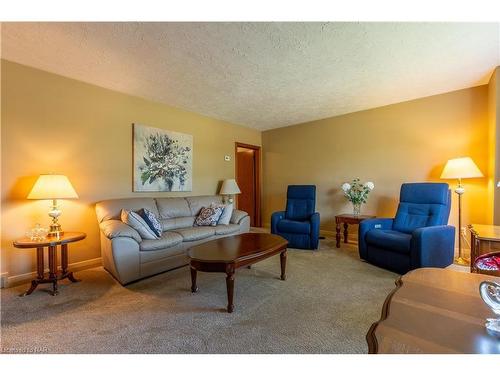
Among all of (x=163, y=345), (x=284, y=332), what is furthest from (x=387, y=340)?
(x=163, y=345)

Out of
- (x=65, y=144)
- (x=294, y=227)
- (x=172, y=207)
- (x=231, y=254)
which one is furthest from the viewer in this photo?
(x=294, y=227)

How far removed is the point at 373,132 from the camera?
4207 mm

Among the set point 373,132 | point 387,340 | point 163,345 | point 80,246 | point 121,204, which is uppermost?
point 373,132

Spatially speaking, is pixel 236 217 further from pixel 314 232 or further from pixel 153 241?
pixel 153 241

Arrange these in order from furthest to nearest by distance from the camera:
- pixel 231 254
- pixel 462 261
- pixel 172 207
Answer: pixel 172 207
pixel 462 261
pixel 231 254

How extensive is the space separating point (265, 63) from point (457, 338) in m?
2.68

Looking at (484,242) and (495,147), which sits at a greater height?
(495,147)

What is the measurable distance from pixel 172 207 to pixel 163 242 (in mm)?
947

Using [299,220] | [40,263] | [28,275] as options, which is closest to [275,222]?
→ [299,220]

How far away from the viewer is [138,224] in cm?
275

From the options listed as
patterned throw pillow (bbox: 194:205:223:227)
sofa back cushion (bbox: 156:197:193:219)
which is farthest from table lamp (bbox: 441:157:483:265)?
sofa back cushion (bbox: 156:197:193:219)

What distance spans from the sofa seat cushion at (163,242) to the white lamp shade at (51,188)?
37.1 inches

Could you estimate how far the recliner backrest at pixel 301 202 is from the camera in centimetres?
420

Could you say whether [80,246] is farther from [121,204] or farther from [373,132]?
[373,132]
